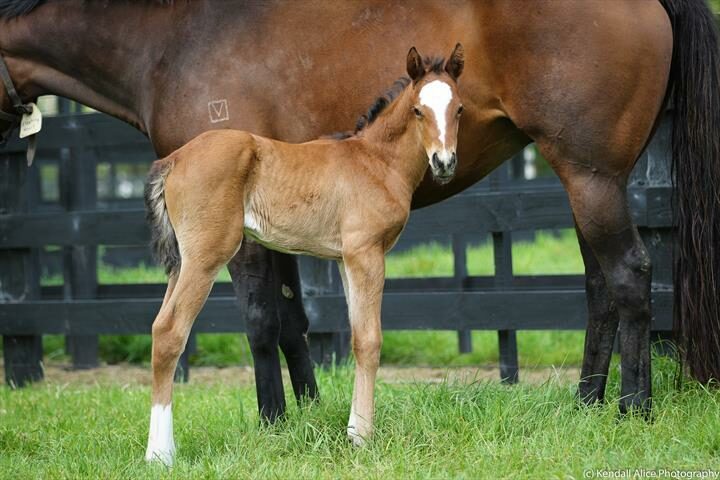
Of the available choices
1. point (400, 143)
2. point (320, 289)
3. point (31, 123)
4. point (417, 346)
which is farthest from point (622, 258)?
point (417, 346)

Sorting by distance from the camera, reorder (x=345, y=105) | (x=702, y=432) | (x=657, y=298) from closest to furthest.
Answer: (x=702, y=432) < (x=345, y=105) < (x=657, y=298)

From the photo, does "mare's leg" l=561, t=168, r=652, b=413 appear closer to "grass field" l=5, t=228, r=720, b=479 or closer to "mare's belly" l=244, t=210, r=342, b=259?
"grass field" l=5, t=228, r=720, b=479

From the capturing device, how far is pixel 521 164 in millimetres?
9180

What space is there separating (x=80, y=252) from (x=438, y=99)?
14.7 feet

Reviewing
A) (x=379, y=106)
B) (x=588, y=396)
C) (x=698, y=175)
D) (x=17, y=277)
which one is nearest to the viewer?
(x=379, y=106)

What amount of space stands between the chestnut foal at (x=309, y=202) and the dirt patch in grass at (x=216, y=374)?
7.85 ft

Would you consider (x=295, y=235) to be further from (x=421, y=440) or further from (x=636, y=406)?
(x=636, y=406)

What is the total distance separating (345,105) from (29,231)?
345cm

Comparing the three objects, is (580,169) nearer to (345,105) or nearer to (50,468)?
(345,105)

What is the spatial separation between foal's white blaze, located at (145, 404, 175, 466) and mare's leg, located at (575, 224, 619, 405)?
1887mm

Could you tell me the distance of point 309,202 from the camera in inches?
148

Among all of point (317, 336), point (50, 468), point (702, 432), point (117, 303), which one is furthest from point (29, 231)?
point (702, 432)

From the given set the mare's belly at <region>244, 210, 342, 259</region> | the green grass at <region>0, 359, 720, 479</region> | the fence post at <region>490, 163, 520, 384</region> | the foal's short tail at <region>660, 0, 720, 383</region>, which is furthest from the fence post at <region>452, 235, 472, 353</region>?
the mare's belly at <region>244, 210, 342, 259</region>

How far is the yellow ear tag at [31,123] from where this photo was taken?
15.1 ft
